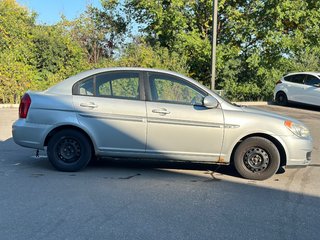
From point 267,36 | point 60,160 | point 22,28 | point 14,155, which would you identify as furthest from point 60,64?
point 60,160

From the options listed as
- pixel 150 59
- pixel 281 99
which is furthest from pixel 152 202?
pixel 281 99

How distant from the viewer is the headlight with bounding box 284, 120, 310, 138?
6488mm

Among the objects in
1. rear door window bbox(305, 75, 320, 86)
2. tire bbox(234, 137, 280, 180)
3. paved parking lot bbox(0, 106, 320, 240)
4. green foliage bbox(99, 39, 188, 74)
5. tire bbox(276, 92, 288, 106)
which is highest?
green foliage bbox(99, 39, 188, 74)

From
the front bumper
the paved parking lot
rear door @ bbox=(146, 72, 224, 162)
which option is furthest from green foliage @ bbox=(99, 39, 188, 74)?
the front bumper

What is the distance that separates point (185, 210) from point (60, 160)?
2.53 m

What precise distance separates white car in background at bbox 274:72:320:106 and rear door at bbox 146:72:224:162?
1139cm

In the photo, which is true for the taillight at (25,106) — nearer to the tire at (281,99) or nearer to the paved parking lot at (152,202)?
→ the paved parking lot at (152,202)

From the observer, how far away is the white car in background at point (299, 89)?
655 inches

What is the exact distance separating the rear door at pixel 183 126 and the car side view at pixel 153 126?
15 mm

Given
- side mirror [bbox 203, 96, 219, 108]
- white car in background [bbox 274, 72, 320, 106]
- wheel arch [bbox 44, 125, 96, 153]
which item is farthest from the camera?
white car in background [bbox 274, 72, 320, 106]

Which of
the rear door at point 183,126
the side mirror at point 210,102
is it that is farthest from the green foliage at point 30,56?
the side mirror at point 210,102

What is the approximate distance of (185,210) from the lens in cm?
501

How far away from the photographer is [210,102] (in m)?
6.34

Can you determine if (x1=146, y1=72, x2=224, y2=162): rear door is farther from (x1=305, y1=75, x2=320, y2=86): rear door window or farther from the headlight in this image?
(x1=305, y1=75, x2=320, y2=86): rear door window
